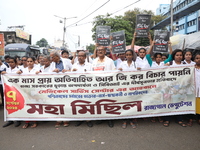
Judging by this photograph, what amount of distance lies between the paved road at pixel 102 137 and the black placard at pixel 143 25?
252 cm

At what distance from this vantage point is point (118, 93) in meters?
3.46

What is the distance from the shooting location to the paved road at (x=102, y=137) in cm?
281

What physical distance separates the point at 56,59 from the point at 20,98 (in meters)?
1.23

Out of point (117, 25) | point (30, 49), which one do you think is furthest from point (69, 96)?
point (117, 25)

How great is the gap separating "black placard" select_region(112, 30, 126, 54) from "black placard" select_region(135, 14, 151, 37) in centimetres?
47

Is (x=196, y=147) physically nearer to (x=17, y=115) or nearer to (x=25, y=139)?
(x=25, y=139)

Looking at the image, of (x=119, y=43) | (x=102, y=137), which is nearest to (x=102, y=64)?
(x=119, y=43)

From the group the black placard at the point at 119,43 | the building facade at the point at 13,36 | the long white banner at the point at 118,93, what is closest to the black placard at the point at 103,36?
the black placard at the point at 119,43

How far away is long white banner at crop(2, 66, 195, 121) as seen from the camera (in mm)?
3451

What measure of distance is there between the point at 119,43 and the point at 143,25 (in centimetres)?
87

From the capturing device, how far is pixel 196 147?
106 inches

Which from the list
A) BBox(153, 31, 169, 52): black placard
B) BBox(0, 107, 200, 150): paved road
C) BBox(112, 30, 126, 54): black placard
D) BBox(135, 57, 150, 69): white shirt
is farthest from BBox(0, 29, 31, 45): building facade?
BBox(135, 57, 150, 69): white shirt

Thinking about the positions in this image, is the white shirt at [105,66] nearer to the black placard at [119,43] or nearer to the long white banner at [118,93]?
the long white banner at [118,93]

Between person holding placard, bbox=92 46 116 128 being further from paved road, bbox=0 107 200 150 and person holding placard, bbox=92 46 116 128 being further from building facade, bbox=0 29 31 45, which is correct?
building facade, bbox=0 29 31 45
